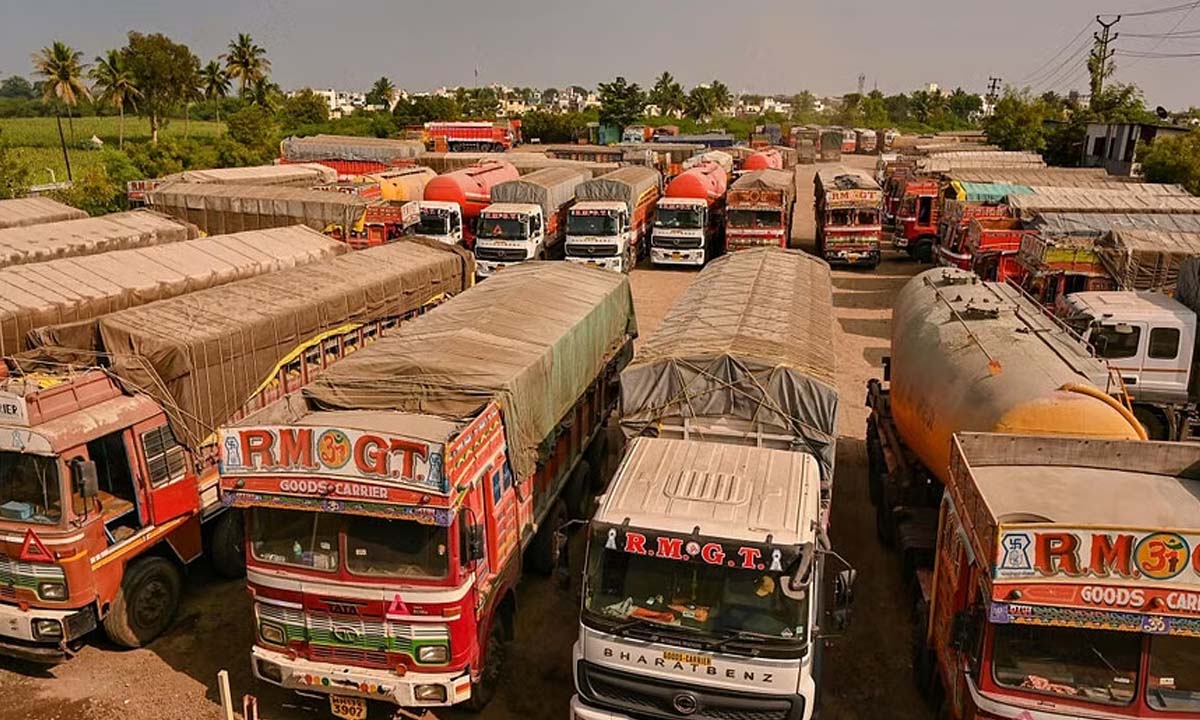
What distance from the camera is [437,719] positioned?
8828 mm

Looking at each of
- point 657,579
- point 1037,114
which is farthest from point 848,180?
point 1037,114

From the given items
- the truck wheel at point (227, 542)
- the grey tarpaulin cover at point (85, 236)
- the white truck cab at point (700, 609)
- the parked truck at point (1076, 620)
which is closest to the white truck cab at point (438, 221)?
the grey tarpaulin cover at point (85, 236)

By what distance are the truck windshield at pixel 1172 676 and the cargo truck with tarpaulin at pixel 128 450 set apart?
9343 millimetres

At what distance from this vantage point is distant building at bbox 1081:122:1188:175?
45.2 m

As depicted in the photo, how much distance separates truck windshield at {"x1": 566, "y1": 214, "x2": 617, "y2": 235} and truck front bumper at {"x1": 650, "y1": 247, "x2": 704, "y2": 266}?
11.5 ft

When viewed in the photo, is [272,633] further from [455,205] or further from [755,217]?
[755,217]

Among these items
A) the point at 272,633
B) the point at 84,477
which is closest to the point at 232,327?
the point at 84,477

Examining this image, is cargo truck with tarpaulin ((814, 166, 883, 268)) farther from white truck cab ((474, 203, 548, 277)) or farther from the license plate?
the license plate

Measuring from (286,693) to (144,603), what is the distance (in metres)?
2.09

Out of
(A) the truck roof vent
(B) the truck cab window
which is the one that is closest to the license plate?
(A) the truck roof vent

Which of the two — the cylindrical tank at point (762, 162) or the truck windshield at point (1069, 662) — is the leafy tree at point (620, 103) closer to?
the cylindrical tank at point (762, 162)

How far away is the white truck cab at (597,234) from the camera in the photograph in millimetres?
27844

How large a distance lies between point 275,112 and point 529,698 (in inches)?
3079

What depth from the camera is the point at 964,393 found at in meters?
10.3
